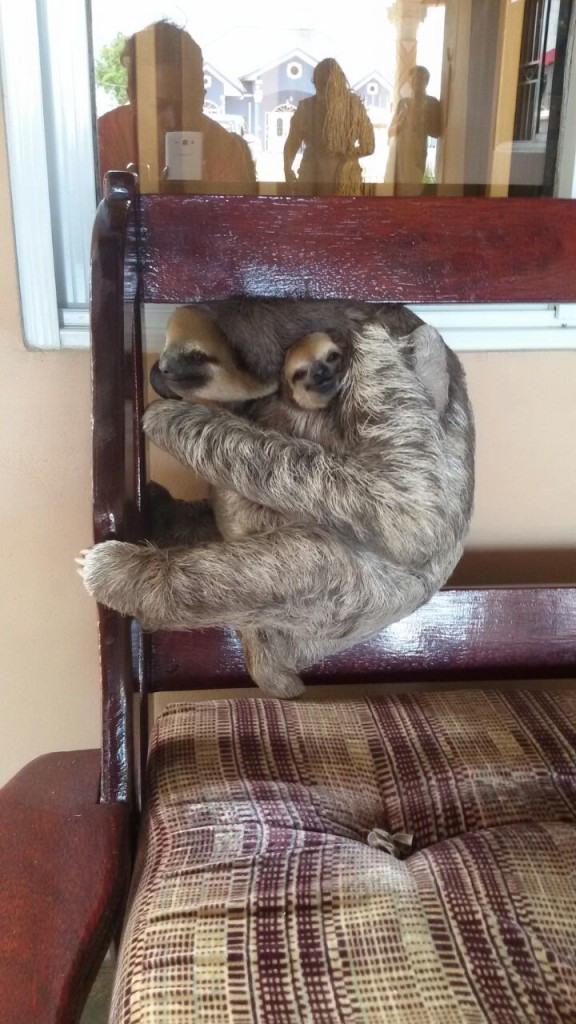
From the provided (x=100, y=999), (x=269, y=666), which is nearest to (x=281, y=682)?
(x=269, y=666)

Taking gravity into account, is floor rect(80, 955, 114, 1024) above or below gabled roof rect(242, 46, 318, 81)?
below

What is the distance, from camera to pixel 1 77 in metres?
0.92

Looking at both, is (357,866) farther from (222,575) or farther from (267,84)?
(267,84)

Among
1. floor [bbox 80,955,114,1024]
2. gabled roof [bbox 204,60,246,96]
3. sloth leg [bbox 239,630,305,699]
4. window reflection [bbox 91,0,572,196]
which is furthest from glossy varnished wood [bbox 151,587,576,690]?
gabled roof [bbox 204,60,246,96]

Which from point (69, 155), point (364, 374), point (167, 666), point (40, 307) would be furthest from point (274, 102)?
point (167, 666)

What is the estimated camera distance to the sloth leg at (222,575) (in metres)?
0.68

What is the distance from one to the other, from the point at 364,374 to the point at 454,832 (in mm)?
509

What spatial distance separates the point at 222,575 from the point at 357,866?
0.31 metres

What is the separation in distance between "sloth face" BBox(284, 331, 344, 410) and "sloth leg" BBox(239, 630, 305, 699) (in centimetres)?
27

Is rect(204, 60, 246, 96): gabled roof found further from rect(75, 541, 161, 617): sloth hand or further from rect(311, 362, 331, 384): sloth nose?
rect(75, 541, 161, 617): sloth hand

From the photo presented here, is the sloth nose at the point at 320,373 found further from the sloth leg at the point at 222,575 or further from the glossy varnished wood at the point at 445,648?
the glossy varnished wood at the point at 445,648

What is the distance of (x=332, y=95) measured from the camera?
38.9 inches

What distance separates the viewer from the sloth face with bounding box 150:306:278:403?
0.65m

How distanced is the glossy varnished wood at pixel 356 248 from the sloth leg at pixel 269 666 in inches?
14.3
